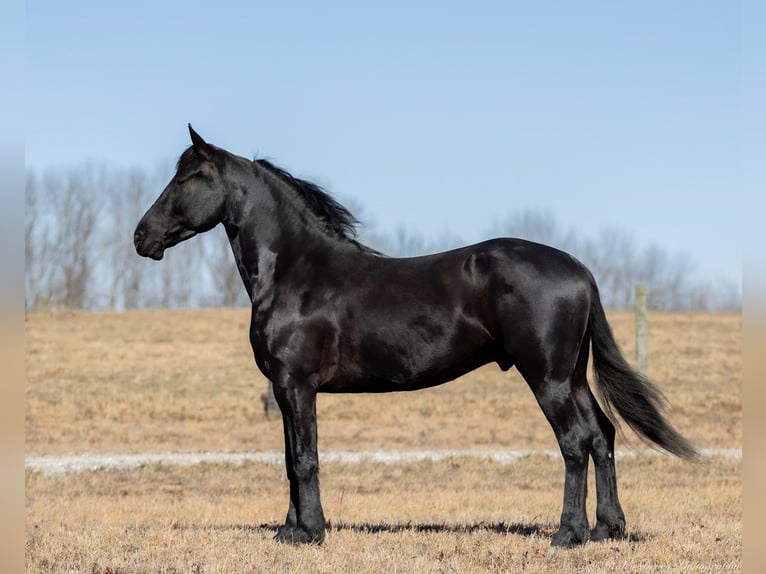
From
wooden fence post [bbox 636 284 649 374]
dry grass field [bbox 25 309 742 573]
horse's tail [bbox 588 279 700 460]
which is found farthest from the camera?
wooden fence post [bbox 636 284 649 374]

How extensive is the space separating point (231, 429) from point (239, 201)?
13.5m

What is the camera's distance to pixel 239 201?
7.45 meters

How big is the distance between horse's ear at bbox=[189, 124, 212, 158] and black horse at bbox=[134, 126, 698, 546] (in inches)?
0.4

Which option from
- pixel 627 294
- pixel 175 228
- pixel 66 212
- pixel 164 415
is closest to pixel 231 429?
pixel 164 415

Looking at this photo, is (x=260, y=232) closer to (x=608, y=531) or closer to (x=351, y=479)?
(x=608, y=531)

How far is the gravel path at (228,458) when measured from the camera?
13859 millimetres

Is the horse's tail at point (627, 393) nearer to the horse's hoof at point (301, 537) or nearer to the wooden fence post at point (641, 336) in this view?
the horse's hoof at point (301, 537)

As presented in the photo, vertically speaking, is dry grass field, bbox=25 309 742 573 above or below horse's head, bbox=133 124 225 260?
below

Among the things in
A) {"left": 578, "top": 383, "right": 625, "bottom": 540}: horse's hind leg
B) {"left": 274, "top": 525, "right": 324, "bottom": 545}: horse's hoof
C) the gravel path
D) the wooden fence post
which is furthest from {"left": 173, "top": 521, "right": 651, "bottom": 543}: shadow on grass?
the wooden fence post

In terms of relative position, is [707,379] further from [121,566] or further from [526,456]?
[121,566]

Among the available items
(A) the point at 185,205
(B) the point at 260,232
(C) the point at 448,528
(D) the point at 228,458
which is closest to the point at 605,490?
(C) the point at 448,528

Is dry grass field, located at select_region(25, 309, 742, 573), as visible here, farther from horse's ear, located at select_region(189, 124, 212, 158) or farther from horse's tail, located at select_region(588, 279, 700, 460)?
horse's ear, located at select_region(189, 124, 212, 158)

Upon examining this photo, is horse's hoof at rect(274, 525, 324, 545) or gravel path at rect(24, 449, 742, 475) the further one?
gravel path at rect(24, 449, 742, 475)

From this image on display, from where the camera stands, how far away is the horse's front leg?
6.85m
